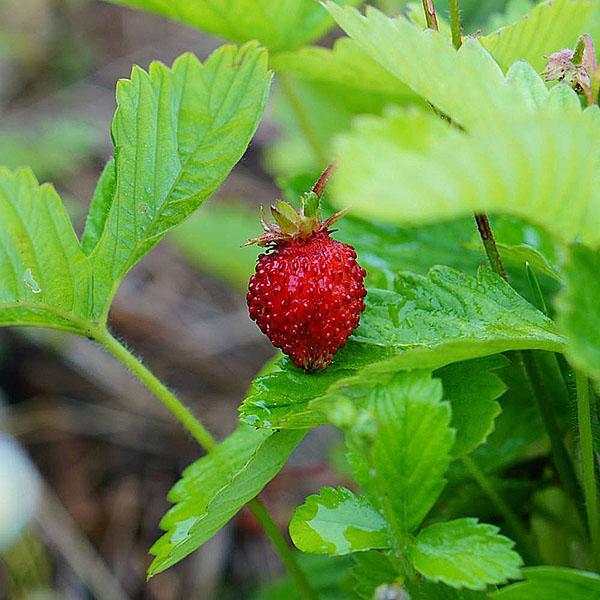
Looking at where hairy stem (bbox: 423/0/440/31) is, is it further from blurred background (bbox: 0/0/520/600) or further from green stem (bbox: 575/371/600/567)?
blurred background (bbox: 0/0/520/600)

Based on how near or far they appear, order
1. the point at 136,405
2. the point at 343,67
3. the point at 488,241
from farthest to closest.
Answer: the point at 136,405
the point at 343,67
the point at 488,241

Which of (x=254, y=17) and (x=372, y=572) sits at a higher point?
(x=254, y=17)

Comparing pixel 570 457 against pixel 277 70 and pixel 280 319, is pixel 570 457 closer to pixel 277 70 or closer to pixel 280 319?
pixel 280 319

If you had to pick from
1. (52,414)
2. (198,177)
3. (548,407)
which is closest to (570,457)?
(548,407)

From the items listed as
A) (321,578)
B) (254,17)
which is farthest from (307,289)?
(321,578)

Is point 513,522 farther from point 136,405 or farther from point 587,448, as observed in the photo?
point 136,405

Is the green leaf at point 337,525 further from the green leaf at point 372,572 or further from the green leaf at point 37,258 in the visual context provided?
the green leaf at point 37,258

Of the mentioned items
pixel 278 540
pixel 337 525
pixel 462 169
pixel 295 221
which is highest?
pixel 462 169
